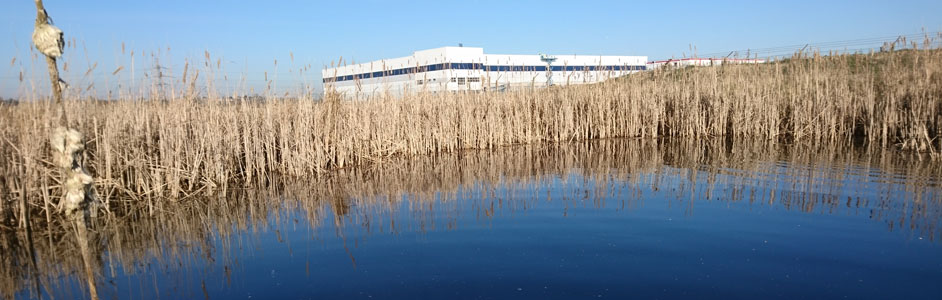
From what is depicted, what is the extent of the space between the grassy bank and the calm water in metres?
0.49

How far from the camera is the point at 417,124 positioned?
838 cm

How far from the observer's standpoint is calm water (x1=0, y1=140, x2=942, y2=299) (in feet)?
10.0

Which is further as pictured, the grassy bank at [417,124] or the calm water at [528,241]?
the grassy bank at [417,124]

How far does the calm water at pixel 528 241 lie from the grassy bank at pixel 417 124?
49 cm

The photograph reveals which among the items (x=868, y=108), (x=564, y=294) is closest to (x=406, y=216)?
(x=564, y=294)

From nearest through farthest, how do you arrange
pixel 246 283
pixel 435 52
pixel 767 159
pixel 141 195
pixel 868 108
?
pixel 246 283
pixel 141 195
pixel 767 159
pixel 868 108
pixel 435 52

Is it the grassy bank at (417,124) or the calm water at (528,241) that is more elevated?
the grassy bank at (417,124)

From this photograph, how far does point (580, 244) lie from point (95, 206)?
3846 mm

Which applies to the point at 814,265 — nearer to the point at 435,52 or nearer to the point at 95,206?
the point at 95,206

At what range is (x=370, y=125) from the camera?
8.00m

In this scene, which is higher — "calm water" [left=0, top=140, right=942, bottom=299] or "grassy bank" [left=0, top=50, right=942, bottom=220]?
"grassy bank" [left=0, top=50, right=942, bottom=220]

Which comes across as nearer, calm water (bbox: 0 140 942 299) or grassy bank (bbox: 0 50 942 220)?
calm water (bbox: 0 140 942 299)

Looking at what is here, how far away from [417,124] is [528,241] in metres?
4.76

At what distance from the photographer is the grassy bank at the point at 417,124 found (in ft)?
16.6
